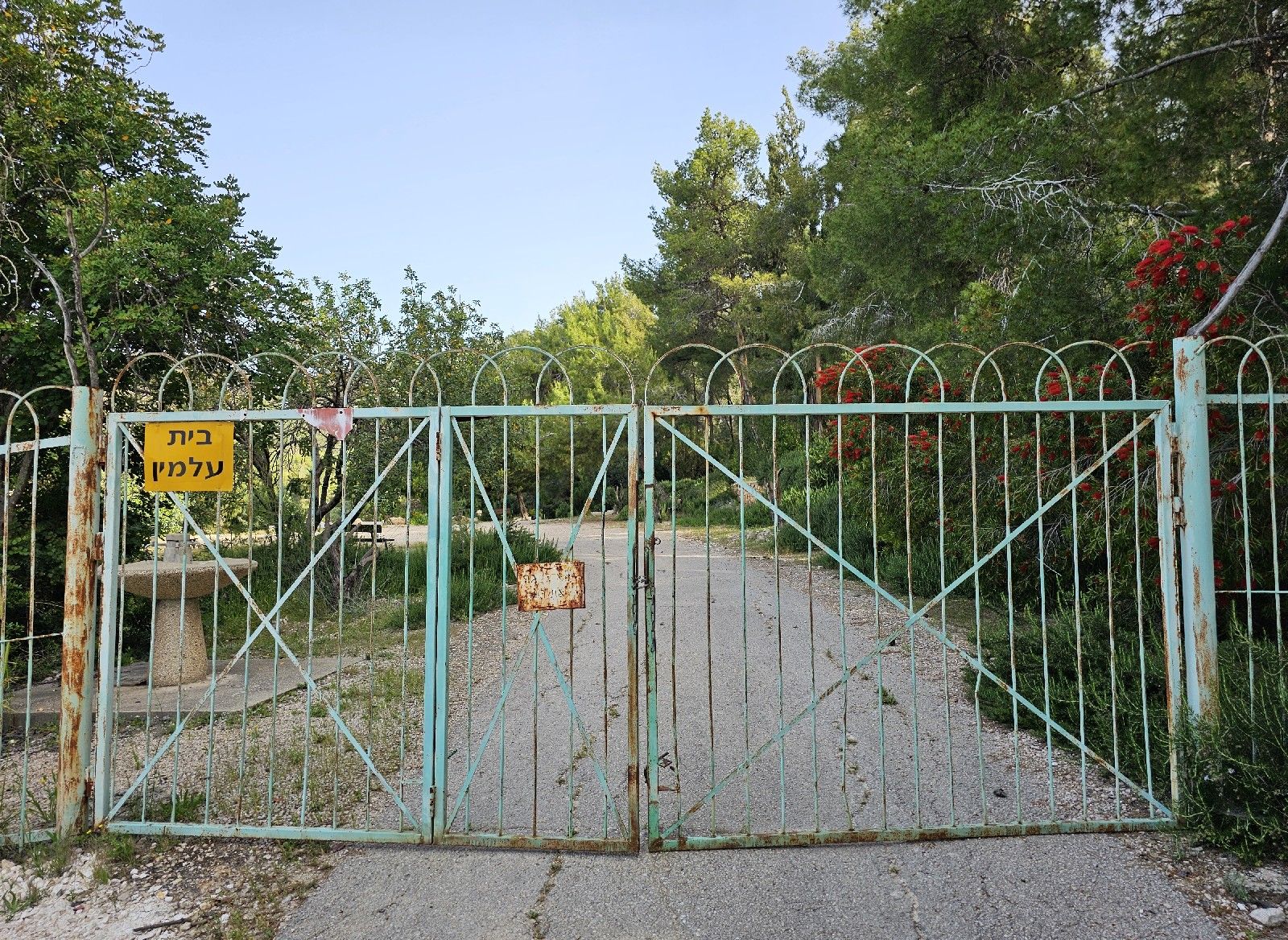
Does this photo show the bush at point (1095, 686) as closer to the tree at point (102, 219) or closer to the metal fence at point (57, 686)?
the metal fence at point (57, 686)

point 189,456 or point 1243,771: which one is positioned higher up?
point 189,456

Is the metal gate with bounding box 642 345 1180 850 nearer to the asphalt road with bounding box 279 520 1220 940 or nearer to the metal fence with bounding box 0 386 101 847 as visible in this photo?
the asphalt road with bounding box 279 520 1220 940

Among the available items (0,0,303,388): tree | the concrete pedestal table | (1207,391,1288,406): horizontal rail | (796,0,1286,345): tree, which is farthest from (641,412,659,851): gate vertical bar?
(0,0,303,388): tree

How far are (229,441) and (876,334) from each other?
17.0m

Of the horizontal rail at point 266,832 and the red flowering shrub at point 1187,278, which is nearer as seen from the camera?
the horizontal rail at point 266,832

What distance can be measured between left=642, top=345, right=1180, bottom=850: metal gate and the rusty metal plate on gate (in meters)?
0.35

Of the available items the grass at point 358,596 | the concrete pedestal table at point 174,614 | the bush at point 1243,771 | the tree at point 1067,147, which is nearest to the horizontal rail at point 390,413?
the bush at point 1243,771

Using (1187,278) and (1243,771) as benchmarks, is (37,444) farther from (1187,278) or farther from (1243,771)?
(1187,278)

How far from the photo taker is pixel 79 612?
393 centimetres

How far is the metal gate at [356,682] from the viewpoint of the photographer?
12.3ft

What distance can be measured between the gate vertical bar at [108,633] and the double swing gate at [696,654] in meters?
0.02

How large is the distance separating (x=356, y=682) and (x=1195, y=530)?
238 inches

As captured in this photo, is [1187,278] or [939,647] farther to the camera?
[939,647]

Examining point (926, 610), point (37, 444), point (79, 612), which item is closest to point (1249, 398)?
point (926, 610)
